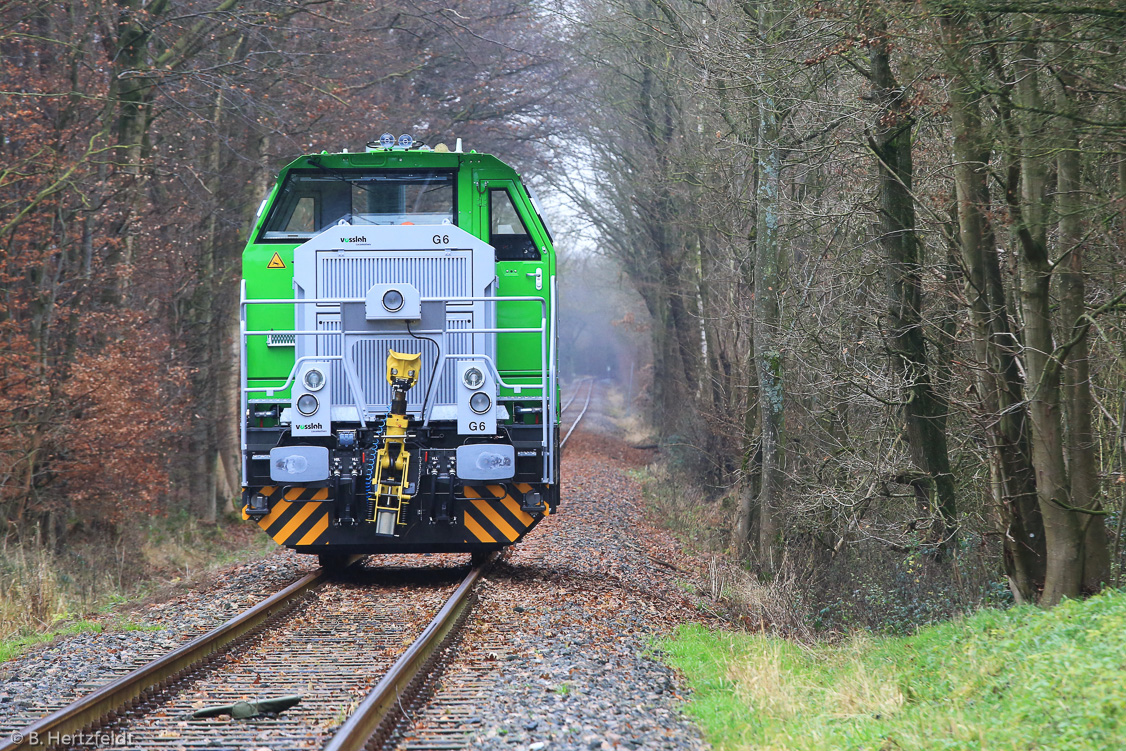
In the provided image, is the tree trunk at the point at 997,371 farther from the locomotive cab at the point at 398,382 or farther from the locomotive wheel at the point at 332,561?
the locomotive wheel at the point at 332,561

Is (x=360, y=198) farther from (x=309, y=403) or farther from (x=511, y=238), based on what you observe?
(x=309, y=403)

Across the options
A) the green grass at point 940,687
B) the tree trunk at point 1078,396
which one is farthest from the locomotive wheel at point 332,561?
the tree trunk at point 1078,396

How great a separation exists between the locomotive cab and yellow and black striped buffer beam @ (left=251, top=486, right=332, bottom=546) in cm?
1

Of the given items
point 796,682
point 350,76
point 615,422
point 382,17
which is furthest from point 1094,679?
point 615,422

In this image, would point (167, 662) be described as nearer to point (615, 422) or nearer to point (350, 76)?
point (350, 76)

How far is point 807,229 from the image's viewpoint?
12742mm

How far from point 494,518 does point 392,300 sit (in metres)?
2.19

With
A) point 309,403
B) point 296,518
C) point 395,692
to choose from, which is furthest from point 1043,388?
point 296,518

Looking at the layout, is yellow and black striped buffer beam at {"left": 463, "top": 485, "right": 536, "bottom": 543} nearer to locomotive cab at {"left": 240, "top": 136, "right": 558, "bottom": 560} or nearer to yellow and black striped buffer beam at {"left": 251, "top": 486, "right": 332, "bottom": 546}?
locomotive cab at {"left": 240, "top": 136, "right": 558, "bottom": 560}

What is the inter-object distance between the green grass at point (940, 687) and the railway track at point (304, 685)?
5.08 feet

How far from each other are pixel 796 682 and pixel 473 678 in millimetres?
2111

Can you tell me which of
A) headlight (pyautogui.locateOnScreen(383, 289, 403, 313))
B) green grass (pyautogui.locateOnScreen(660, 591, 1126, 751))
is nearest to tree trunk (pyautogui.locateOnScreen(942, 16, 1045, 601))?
green grass (pyautogui.locateOnScreen(660, 591, 1126, 751))

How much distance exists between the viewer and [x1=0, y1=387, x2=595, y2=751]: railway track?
491cm

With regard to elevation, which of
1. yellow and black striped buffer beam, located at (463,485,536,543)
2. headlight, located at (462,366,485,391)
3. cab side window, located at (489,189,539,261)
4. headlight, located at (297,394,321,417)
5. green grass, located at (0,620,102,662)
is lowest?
green grass, located at (0,620,102,662)
